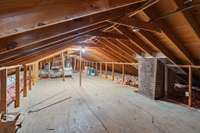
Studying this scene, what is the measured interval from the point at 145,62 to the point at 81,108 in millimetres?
2978

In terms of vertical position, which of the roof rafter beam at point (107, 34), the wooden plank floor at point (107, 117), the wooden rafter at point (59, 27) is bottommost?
the wooden plank floor at point (107, 117)

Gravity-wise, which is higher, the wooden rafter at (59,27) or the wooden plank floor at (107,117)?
the wooden rafter at (59,27)

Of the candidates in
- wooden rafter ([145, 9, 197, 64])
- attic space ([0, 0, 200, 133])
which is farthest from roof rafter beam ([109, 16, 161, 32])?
wooden rafter ([145, 9, 197, 64])

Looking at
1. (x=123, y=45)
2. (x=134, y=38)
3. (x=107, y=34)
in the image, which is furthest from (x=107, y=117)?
(x=123, y=45)

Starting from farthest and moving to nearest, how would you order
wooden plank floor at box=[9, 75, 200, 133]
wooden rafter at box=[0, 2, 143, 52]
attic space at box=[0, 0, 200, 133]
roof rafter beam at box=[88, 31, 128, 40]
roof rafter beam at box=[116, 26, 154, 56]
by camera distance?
roof rafter beam at box=[116, 26, 154, 56] < roof rafter beam at box=[88, 31, 128, 40] < wooden plank floor at box=[9, 75, 200, 133] < wooden rafter at box=[0, 2, 143, 52] < attic space at box=[0, 0, 200, 133]

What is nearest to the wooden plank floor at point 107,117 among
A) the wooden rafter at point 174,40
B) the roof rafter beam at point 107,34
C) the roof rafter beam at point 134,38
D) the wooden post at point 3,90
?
the wooden post at point 3,90

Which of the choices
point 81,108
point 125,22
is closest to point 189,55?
point 125,22

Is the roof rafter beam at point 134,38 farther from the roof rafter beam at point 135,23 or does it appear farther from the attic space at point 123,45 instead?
the roof rafter beam at point 135,23

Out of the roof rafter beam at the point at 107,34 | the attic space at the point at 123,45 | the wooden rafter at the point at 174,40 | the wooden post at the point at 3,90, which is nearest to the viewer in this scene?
the attic space at the point at 123,45

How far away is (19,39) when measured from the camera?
2127 mm

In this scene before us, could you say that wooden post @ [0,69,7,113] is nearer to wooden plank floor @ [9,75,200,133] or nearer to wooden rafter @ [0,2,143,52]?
wooden plank floor @ [9,75,200,133]

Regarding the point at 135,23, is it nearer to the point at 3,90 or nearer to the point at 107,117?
the point at 107,117

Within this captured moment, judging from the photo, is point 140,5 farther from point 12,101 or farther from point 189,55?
point 12,101

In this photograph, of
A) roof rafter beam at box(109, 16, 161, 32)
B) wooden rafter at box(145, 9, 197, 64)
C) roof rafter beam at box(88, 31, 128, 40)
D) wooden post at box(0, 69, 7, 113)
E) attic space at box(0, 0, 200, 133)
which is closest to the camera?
attic space at box(0, 0, 200, 133)
